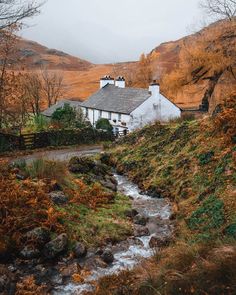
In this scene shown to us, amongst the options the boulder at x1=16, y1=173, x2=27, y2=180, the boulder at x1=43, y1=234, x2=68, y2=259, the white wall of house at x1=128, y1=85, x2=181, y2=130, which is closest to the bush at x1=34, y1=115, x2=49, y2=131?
the white wall of house at x1=128, y1=85, x2=181, y2=130

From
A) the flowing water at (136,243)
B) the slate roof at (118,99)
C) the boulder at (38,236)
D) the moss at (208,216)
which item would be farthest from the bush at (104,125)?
the boulder at (38,236)

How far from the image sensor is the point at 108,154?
2909 cm

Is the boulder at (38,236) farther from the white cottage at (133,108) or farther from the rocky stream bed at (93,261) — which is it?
the white cottage at (133,108)

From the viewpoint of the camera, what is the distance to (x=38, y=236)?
13.0 metres

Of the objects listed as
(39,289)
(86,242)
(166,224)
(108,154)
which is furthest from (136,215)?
(108,154)

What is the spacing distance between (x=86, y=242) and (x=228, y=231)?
493 centimetres

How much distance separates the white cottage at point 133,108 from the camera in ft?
146

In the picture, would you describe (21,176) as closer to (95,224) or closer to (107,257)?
(95,224)

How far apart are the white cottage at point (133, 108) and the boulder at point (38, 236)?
30.2 metres

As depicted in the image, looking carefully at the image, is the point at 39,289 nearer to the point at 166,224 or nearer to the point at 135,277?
the point at 135,277

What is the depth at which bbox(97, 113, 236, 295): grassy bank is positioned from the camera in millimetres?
8133

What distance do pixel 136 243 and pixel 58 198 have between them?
3946 millimetres

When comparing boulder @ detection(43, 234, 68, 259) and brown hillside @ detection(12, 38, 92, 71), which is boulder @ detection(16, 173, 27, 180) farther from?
brown hillside @ detection(12, 38, 92, 71)

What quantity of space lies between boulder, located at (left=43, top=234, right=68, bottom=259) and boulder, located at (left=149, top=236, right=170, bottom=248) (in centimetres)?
289
